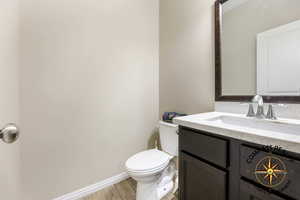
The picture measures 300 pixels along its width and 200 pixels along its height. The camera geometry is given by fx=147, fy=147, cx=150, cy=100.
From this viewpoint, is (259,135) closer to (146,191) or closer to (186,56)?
(146,191)

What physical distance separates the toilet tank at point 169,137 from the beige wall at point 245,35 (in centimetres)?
→ 61

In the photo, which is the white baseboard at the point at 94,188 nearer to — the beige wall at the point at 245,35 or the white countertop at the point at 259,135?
the white countertop at the point at 259,135

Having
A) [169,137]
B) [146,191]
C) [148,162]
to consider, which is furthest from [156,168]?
[169,137]

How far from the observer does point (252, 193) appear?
0.64 meters

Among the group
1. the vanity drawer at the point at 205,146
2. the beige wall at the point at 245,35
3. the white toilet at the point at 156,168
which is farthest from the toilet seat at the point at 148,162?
the beige wall at the point at 245,35

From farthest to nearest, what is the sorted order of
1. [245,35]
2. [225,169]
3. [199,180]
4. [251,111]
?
[245,35]
[251,111]
[199,180]
[225,169]

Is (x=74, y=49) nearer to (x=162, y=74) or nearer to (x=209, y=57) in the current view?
(x=162, y=74)

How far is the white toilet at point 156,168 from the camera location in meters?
1.24

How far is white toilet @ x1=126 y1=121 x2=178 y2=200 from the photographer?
124cm

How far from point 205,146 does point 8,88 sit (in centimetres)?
129

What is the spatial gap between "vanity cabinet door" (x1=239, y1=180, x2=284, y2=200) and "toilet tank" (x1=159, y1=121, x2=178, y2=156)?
0.81 meters

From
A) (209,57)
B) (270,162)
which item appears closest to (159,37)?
(209,57)

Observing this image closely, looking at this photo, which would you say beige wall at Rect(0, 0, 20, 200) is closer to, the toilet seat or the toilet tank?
the toilet seat

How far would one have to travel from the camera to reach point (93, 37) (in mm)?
1534
